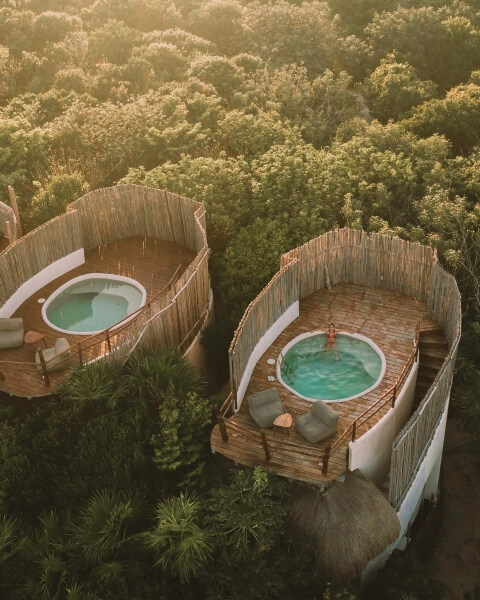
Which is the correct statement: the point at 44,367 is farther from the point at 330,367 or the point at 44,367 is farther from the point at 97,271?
the point at 330,367

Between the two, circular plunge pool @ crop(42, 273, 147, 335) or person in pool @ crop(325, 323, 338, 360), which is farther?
circular plunge pool @ crop(42, 273, 147, 335)

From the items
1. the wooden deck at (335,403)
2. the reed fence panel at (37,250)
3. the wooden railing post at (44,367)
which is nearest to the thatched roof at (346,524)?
the wooden deck at (335,403)

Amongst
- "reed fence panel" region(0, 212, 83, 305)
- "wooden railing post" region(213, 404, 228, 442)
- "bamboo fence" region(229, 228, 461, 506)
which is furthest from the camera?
"reed fence panel" region(0, 212, 83, 305)

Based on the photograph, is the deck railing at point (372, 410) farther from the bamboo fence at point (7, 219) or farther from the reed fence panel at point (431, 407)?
the bamboo fence at point (7, 219)

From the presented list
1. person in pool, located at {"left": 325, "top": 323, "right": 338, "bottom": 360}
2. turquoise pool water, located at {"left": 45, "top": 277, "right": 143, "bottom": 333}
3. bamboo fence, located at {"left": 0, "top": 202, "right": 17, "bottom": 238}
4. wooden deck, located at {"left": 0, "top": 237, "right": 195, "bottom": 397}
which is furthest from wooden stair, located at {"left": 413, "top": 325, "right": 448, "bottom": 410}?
bamboo fence, located at {"left": 0, "top": 202, "right": 17, "bottom": 238}

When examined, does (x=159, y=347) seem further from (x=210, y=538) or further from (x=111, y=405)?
(x=210, y=538)

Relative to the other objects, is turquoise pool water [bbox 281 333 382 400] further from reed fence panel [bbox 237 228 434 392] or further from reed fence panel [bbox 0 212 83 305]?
A: reed fence panel [bbox 0 212 83 305]
